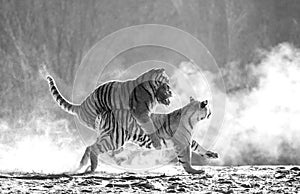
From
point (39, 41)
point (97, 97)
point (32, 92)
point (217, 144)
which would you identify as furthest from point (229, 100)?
point (39, 41)

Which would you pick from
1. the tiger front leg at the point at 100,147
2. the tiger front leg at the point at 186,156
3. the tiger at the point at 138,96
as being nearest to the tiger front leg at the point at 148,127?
the tiger at the point at 138,96

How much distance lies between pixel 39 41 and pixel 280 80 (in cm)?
2621

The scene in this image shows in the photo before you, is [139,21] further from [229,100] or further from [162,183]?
[162,183]

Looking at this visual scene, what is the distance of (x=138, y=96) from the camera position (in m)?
9.52

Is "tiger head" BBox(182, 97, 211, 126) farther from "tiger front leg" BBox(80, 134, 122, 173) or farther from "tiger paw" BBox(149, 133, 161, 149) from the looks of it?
"tiger front leg" BBox(80, 134, 122, 173)

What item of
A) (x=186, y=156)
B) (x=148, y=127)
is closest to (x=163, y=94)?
(x=148, y=127)

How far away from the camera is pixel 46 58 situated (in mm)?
47281

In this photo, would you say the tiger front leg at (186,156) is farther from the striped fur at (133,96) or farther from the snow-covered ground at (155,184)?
the striped fur at (133,96)

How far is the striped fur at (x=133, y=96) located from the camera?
31.1 feet

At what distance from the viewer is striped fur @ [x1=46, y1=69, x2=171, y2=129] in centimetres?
948

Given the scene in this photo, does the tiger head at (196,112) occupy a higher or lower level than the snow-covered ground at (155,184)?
higher

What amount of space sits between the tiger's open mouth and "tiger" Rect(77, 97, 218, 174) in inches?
16.4

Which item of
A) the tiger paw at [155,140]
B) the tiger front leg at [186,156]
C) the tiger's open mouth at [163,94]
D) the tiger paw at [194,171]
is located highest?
the tiger's open mouth at [163,94]

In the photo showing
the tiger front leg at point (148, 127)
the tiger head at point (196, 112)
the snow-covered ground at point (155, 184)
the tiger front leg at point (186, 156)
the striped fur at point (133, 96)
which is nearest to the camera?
the snow-covered ground at point (155, 184)
